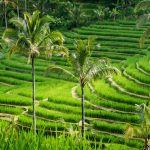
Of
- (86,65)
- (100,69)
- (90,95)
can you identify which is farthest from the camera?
(90,95)

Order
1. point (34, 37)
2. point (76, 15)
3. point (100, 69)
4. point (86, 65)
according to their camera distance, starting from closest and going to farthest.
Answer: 1. point (100, 69)
2. point (86, 65)
3. point (34, 37)
4. point (76, 15)

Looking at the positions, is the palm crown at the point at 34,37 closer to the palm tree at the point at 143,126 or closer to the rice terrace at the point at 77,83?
the rice terrace at the point at 77,83

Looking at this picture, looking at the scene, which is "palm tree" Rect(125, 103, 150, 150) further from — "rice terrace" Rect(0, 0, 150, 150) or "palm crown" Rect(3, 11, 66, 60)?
"palm crown" Rect(3, 11, 66, 60)

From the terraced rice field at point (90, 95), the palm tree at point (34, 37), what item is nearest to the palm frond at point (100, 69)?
the palm tree at point (34, 37)

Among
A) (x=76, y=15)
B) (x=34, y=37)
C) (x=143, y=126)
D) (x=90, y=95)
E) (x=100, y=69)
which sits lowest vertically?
(x=90, y=95)

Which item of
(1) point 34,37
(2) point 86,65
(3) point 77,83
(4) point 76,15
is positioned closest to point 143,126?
(2) point 86,65

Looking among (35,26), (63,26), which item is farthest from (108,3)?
(35,26)

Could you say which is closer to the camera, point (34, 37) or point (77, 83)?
point (34, 37)

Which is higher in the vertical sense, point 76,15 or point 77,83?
point 76,15

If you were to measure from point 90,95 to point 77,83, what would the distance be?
6.45 m

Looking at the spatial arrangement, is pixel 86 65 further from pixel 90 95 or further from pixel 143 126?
pixel 90 95

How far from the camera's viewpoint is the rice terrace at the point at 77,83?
18891 mm

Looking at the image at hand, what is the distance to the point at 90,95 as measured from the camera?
3328cm

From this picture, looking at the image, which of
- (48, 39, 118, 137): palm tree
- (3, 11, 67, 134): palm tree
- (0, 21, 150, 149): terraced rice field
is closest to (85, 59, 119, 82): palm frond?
(48, 39, 118, 137): palm tree
